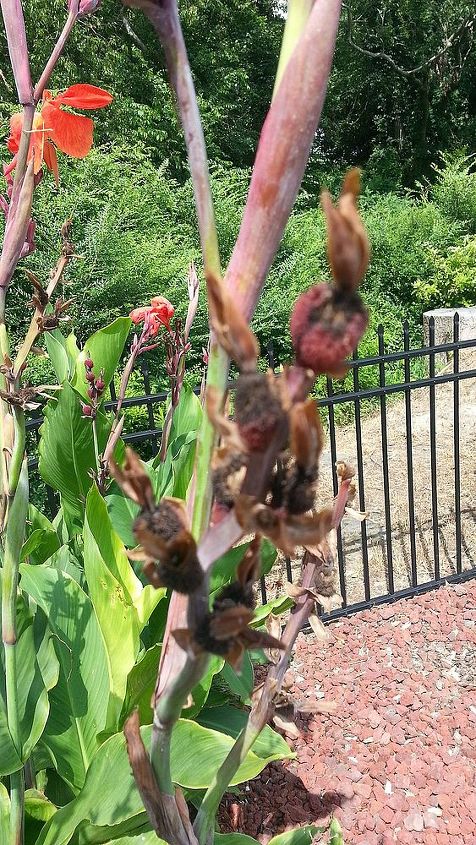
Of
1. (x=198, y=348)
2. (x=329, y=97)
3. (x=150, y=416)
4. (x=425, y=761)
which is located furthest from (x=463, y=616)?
(x=329, y=97)

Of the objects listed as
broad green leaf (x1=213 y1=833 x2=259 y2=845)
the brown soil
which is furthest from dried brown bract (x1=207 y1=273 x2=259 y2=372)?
the brown soil

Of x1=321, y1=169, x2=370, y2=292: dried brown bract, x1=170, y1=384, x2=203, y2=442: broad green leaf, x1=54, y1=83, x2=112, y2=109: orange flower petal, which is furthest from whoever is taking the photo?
x1=170, y1=384, x2=203, y2=442: broad green leaf

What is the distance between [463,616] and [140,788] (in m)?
2.75

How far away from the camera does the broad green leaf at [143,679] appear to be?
1211 mm

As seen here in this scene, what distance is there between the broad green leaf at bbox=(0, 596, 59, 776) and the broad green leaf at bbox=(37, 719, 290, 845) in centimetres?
13

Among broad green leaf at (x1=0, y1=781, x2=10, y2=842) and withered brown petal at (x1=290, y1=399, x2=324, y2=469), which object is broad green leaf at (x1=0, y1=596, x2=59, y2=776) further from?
withered brown petal at (x1=290, y1=399, x2=324, y2=469)

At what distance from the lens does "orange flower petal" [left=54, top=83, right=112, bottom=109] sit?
3.17 ft

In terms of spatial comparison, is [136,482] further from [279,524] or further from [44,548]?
[44,548]

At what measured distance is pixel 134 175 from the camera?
7957 millimetres

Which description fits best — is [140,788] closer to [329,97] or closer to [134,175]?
[134,175]

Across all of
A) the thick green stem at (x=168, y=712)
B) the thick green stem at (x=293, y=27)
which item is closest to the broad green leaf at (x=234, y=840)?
the thick green stem at (x=168, y=712)

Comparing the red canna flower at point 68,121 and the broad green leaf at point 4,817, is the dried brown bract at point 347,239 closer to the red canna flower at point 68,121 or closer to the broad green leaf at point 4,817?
the red canna flower at point 68,121

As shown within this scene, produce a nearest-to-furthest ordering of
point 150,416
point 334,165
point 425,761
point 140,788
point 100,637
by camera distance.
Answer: point 140,788 < point 100,637 < point 425,761 < point 150,416 < point 334,165

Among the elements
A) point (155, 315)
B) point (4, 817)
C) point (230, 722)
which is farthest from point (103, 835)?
point (155, 315)
